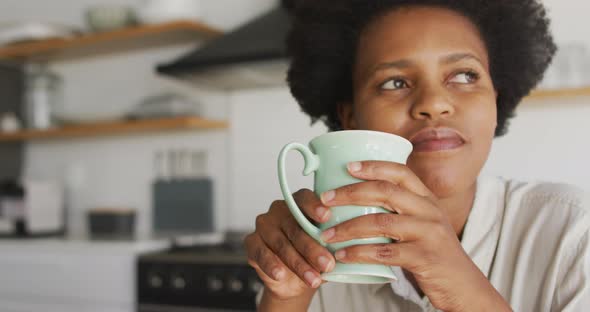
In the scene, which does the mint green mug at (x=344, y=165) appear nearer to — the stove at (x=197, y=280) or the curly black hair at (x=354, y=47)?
the curly black hair at (x=354, y=47)

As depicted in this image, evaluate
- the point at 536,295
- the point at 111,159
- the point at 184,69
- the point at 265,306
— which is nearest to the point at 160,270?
the point at 184,69

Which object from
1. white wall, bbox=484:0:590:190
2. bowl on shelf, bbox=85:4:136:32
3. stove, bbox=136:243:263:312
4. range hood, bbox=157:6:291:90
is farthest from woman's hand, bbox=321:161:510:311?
bowl on shelf, bbox=85:4:136:32

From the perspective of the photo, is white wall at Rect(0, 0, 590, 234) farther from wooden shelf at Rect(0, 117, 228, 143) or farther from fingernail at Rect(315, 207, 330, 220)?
fingernail at Rect(315, 207, 330, 220)

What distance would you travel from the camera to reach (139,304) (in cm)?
222

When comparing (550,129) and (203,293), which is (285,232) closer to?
(203,293)

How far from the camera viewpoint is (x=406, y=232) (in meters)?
0.53

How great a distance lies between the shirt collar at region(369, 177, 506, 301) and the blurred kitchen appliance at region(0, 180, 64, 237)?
2.38 meters

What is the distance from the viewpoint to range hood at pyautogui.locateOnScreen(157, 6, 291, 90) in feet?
6.92

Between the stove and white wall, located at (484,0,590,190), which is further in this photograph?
white wall, located at (484,0,590,190)

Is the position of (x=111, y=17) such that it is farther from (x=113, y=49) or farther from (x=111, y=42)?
(x=113, y=49)

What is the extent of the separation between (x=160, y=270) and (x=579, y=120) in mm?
1658

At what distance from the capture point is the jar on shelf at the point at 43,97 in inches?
120

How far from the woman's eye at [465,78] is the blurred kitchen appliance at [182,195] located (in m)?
2.08

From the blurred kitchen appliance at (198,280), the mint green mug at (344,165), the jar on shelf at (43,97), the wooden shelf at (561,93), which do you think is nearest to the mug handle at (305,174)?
the mint green mug at (344,165)
